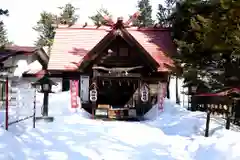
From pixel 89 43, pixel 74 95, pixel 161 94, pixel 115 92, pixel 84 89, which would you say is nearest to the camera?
pixel 74 95

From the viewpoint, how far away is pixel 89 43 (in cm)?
2189

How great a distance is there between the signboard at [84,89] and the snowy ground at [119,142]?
122 inches

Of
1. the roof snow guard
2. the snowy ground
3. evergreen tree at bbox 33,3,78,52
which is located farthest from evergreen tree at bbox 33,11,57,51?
the snowy ground

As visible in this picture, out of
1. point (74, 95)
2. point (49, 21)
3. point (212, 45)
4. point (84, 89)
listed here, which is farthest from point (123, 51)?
point (49, 21)

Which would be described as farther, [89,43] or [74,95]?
[89,43]

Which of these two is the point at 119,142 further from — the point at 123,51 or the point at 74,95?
the point at 123,51

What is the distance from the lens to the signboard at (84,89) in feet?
63.4

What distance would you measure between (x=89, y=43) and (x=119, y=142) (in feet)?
39.8

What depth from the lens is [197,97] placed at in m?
11.5

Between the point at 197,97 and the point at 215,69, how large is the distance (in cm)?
465

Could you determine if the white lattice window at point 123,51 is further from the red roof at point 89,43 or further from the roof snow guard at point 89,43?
the red roof at point 89,43

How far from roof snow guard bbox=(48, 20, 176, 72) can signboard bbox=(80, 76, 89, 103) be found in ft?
2.86

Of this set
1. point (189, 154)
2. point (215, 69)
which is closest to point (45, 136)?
point (189, 154)

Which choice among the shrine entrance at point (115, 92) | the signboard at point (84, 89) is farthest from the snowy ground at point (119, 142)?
the shrine entrance at point (115, 92)
